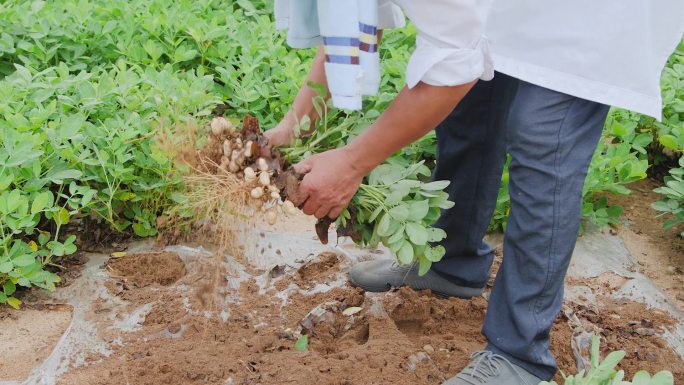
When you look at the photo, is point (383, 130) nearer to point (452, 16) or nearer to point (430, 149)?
point (452, 16)

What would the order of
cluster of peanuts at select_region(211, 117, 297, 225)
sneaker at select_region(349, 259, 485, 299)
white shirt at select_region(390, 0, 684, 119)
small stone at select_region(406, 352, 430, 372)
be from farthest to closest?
sneaker at select_region(349, 259, 485, 299) → small stone at select_region(406, 352, 430, 372) → cluster of peanuts at select_region(211, 117, 297, 225) → white shirt at select_region(390, 0, 684, 119)

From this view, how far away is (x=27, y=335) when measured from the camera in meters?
2.65

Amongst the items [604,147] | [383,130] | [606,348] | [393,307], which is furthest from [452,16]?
[604,147]

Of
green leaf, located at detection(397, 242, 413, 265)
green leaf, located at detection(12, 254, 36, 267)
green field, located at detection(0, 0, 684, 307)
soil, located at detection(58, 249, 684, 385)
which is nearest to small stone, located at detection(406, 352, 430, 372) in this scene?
soil, located at detection(58, 249, 684, 385)

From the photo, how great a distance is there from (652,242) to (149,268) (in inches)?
83.2

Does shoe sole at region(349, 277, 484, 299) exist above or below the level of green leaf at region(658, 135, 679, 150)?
below

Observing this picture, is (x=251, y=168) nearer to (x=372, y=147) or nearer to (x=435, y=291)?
(x=372, y=147)

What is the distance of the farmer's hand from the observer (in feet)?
6.86

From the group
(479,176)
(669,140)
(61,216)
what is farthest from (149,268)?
(669,140)

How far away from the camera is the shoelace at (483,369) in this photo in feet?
7.74

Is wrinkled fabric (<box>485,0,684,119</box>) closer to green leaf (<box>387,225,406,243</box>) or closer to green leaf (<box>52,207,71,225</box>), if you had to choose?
green leaf (<box>387,225,406,243</box>)

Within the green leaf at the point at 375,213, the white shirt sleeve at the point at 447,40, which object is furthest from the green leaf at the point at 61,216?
the white shirt sleeve at the point at 447,40

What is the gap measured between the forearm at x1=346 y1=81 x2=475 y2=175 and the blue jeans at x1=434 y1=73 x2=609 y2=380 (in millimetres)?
308

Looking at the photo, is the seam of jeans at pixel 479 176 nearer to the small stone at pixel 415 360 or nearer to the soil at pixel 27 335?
the small stone at pixel 415 360
